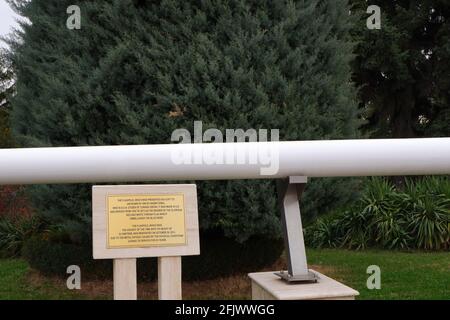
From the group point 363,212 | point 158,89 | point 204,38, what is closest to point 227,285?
point 158,89

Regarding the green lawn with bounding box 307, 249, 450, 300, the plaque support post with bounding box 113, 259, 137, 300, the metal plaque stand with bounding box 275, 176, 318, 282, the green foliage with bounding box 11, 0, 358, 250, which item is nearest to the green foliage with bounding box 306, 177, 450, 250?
the green lawn with bounding box 307, 249, 450, 300

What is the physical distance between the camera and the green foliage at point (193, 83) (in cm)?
417

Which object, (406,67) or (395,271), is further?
(406,67)

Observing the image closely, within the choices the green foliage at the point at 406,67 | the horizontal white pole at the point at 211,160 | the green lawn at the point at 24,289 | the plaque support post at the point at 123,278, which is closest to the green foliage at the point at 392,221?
the green foliage at the point at 406,67

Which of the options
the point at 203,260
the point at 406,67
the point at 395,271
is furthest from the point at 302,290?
the point at 406,67

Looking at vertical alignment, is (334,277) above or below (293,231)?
below

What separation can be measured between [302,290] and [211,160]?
0.84 m

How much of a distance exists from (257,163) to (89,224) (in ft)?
6.72

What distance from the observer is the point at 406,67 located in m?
11.8

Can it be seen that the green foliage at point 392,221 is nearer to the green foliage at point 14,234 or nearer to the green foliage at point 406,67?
the green foliage at point 406,67

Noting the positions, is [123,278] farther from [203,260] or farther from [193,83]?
[203,260]

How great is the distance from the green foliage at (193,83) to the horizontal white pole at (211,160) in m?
1.24

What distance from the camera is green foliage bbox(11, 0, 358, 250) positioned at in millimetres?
4168
